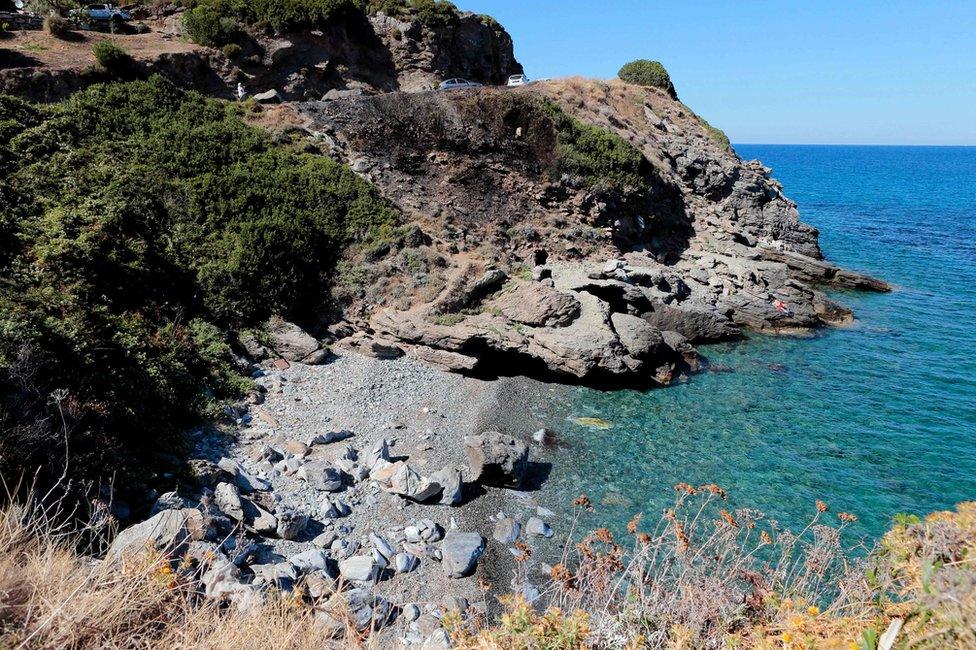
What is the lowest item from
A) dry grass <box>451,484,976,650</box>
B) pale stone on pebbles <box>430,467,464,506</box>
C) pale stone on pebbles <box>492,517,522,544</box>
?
pale stone on pebbles <box>492,517,522,544</box>

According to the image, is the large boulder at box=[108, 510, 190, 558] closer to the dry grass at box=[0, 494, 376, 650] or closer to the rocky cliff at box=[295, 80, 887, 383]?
the dry grass at box=[0, 494, 376, 650]

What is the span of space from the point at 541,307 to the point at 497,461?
8.75 m

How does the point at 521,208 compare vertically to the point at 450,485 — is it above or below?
above

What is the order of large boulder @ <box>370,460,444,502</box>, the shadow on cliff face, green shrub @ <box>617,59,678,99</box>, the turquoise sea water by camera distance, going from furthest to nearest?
1. green shrub @ <box>617,59,678,99</box>
2. the shadow on cliff face
3. the turquoise sea water
4. large boulder @ <box>370,460,444,502</box>

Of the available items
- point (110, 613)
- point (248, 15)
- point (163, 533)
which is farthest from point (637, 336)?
point (248, 15)

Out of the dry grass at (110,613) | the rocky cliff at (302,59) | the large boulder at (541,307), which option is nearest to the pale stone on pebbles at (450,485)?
the dry grass at (110,613)

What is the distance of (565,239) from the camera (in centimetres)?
3184

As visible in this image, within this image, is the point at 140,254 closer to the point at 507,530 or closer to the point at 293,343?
the point at 293,343

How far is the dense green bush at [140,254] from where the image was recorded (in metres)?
13.2

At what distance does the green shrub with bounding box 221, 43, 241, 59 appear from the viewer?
1315 inches

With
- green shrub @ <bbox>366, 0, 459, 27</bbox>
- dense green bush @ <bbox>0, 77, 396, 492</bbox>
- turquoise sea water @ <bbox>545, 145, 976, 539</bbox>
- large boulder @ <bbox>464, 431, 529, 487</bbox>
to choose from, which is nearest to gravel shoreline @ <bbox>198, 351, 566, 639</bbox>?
large boulder @ <bbox>464, 431, 529, 487</bbox>

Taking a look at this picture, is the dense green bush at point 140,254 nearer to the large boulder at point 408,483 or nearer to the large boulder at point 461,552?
the large boulder at point 408,483

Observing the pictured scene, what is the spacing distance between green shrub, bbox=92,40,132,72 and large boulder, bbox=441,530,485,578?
27.4m

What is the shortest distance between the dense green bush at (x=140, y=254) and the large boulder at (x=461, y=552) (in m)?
6.78
